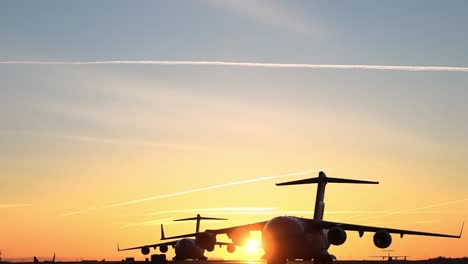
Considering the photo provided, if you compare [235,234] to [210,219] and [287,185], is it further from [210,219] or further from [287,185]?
[210,219]

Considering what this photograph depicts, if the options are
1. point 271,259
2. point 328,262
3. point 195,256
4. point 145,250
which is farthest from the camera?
point 195,256

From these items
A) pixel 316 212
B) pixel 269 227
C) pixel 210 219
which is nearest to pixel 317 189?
pixel 316 212

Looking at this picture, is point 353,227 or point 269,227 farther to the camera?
point 353,227

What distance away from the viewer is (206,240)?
7262 centimetres

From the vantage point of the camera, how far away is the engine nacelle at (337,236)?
6222 cm

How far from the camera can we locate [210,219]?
122562 mm

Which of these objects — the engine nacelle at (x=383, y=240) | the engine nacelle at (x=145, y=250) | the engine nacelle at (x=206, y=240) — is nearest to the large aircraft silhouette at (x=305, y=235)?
the engine nacelle at (x=383, y=240)

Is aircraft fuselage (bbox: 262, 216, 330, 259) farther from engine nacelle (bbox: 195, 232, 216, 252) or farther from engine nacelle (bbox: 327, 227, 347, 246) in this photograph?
engine nacelle (bbox: 195, 232, 216, 252)

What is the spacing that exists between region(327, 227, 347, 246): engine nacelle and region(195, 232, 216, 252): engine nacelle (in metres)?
15.2

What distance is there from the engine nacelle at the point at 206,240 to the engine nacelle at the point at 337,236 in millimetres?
15218

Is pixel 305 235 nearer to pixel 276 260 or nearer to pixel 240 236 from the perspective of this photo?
pixel 276 260

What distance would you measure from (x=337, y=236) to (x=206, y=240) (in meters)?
16.6

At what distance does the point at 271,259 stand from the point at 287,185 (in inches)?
577

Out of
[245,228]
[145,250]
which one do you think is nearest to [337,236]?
[245,228]
